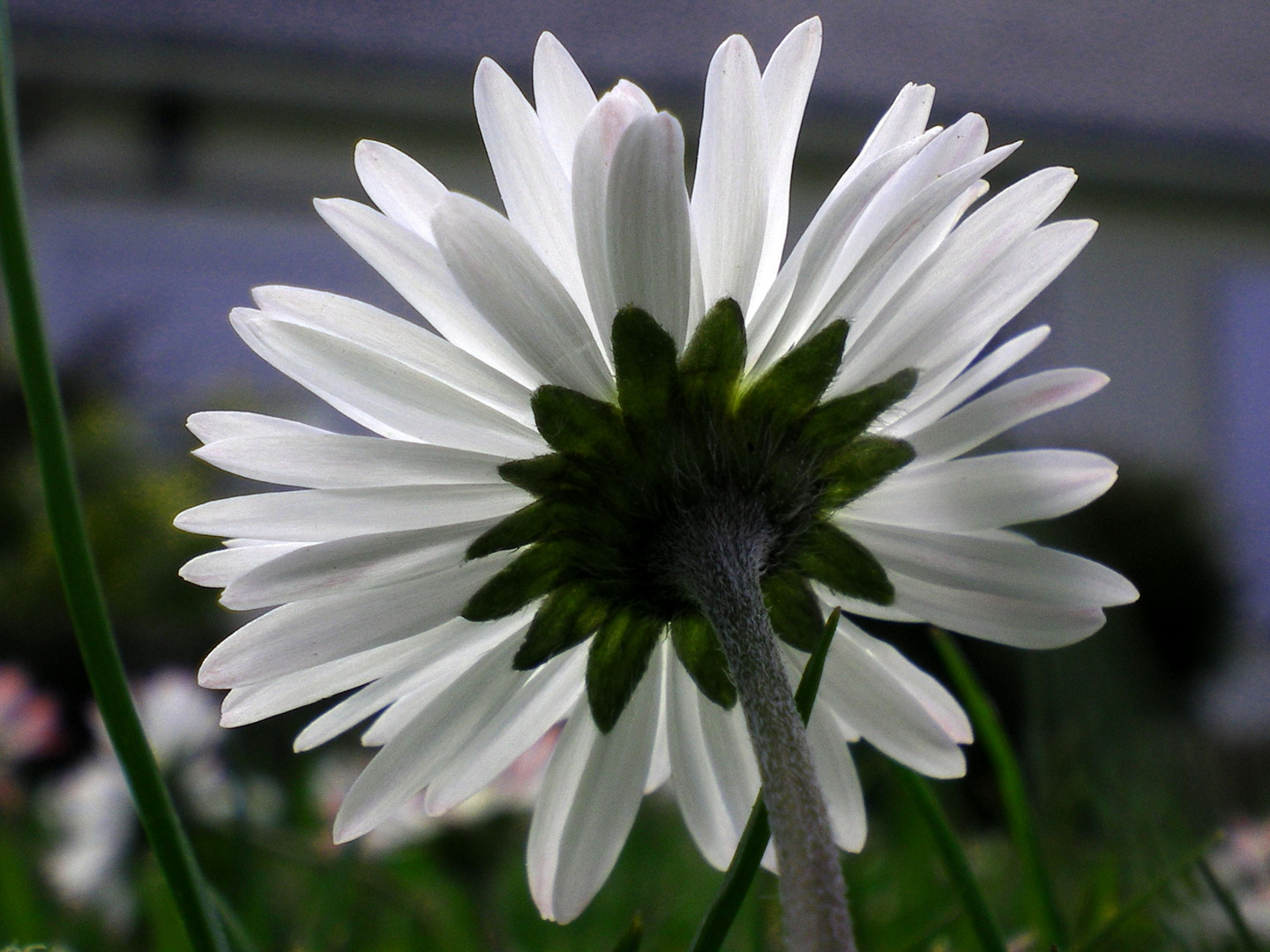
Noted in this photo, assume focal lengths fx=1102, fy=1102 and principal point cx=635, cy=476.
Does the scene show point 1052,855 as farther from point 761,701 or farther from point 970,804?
point 970,804

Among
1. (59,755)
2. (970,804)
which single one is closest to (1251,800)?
(970,804)

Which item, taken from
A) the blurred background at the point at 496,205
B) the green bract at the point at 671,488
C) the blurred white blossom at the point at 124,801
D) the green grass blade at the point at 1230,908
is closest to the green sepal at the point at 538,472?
the green bract at the point at 671,488

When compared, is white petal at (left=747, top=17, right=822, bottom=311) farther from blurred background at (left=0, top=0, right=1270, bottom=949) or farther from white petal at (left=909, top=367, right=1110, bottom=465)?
blurred background at (left=0, top=0, right=1270, bottom=949)

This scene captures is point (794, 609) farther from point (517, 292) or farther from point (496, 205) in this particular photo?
point (496, 205)

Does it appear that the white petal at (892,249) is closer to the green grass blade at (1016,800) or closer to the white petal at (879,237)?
the white petal at (879,237)

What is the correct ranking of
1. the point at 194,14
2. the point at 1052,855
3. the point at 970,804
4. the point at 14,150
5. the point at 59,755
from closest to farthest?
the point at 14,150
the point at 1052,855
the point at 970,804
the point at 59,755
the point at 194,14

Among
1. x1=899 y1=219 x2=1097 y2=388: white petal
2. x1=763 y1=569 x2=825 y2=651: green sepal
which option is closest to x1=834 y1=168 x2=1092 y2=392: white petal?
x1=899 y1=219 x2=1097 y2=388: white petal
